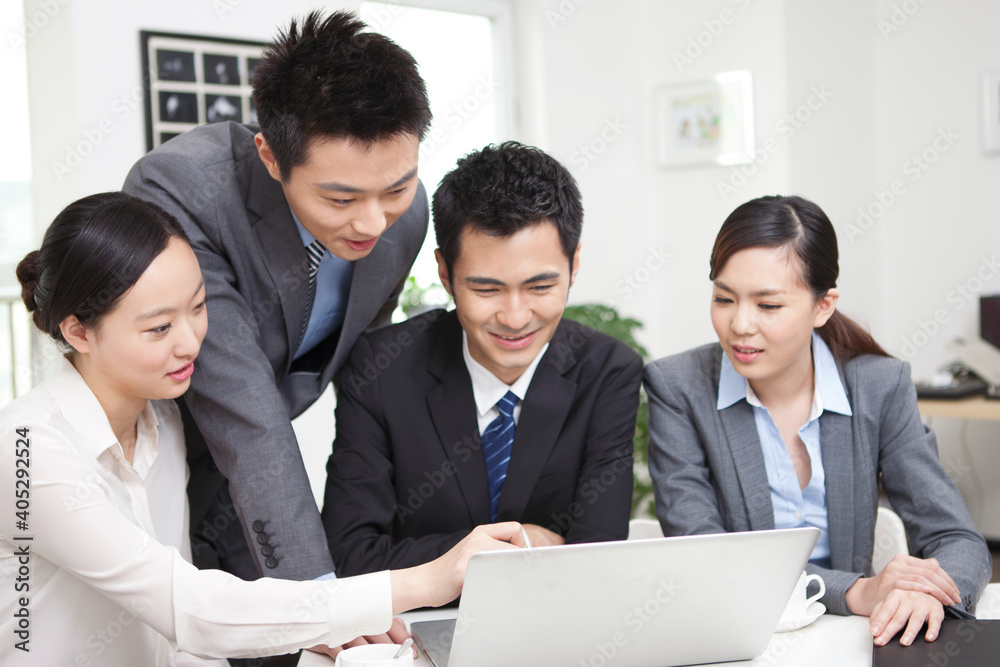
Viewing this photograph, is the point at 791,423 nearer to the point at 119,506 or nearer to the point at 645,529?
the point at 645,529

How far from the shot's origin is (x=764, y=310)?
1676 millimetres

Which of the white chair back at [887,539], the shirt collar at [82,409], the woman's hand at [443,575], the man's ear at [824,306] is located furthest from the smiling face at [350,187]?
the white chair back at [887,539]

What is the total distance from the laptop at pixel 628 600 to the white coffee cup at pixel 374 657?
64mm

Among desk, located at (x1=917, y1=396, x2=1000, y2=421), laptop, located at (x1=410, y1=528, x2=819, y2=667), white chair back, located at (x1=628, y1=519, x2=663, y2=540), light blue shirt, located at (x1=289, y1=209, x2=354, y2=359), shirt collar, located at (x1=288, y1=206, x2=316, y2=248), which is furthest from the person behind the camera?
desk, located at (x1=917, y1=396, x2=1000, y2=421)

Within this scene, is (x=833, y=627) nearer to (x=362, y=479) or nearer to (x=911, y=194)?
(x=362, y=479)

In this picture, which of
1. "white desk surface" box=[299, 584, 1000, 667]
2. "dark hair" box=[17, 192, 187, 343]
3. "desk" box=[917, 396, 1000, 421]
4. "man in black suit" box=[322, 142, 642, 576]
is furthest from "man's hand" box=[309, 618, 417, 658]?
"desk" box=[917, 396, 1000, 421]

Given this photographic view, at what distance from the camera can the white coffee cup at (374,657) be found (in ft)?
3.51

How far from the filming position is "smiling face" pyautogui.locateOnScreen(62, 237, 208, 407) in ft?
4.39

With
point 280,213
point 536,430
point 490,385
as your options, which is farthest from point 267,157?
point 536,430

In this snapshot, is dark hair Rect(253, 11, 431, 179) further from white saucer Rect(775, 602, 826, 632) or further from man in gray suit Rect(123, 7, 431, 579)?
white saucer Rect(775, 602, 826, 632)

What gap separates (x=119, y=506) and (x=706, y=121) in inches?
153

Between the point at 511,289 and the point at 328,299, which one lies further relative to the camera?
the point at 328,299

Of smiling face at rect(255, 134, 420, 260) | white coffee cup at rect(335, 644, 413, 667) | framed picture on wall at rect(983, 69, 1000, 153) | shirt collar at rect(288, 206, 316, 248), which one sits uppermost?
framed picture on wall at rect(983, 69, 1000, 153)

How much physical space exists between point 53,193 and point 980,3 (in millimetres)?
4346
